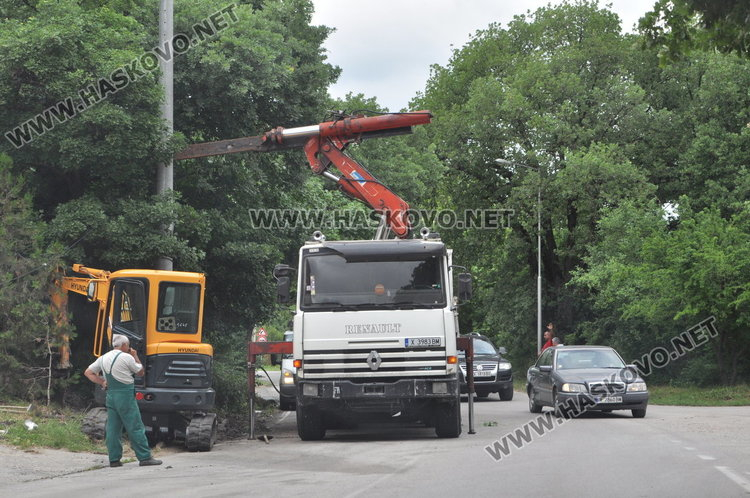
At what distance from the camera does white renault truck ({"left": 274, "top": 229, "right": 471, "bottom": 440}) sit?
17031mm

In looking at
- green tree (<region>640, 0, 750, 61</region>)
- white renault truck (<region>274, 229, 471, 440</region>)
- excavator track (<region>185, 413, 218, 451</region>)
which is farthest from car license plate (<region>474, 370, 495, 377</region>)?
green tree (<region>640, 0, 750, 61</region>)

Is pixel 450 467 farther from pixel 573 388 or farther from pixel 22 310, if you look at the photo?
pixel 573 388

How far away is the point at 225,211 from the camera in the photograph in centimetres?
2650

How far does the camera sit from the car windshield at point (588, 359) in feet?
77.2

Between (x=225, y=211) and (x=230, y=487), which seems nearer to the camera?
(x=230, y=487)

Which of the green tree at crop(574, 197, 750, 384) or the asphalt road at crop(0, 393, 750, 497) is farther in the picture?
the green tree at crop(574, 197, 750, 384)

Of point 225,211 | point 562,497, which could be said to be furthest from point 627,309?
point 562,497

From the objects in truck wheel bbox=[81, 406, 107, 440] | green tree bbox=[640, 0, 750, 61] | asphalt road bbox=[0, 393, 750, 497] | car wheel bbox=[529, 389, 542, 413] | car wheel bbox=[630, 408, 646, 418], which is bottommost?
asphalt road bbox=[0, 393, 750, 497]

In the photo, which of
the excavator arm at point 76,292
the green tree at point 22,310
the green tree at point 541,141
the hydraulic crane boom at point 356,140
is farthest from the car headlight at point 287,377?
the green tree at point 541,141

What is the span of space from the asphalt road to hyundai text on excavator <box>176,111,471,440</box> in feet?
2.15

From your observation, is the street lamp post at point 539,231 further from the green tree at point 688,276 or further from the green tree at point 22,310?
the green tree at point 22,310

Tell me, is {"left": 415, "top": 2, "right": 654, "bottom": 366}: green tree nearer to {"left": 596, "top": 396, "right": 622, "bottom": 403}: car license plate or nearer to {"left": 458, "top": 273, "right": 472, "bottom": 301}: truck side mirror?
{"left": 596, "top": 396, "right": 622, "bottom": 403}: car license plate

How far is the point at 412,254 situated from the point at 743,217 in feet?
65.3

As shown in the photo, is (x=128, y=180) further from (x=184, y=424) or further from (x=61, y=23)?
(x=184, y=424)
